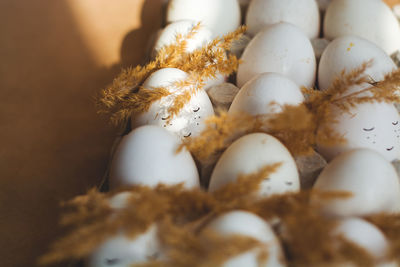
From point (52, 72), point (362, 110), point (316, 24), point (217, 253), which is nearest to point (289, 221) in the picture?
point (217, 253)

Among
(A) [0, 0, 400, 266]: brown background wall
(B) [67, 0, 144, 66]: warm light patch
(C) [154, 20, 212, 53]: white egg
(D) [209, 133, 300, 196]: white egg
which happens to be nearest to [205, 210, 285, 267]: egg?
(D) [209, 133, 300, 196]: white egg

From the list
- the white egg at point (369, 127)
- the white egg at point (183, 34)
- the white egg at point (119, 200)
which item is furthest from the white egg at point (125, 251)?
the white egg at point (183, 34)

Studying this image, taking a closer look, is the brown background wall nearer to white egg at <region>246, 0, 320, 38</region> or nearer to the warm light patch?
the warm light patch

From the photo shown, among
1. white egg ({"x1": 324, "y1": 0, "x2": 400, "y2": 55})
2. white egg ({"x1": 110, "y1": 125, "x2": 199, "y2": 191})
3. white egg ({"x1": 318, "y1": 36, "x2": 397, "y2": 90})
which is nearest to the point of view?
white egg ({"x1": 110, "y1": 125, "x2": 199, "y2": 191})

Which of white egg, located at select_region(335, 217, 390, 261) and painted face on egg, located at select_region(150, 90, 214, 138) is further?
painted face on egg, located at select_region(150, 90, 214, 138)

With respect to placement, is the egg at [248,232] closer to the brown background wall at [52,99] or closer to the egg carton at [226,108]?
the egg carton at [226,108]

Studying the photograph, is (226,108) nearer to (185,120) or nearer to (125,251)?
(185,120)

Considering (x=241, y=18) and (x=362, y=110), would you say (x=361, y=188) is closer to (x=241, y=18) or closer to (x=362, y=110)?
(x=362, y=110)
